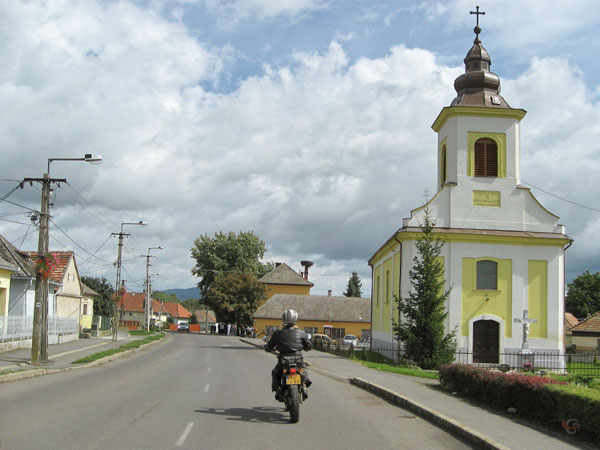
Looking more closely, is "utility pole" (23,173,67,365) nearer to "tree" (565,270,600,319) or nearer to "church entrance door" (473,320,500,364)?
"church entrance door" (473,320,500,364)

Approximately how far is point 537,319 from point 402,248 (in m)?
7.35

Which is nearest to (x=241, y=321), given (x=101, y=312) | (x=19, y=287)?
(x=101, y=312)

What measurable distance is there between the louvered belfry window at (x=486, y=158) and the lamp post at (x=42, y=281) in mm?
19128

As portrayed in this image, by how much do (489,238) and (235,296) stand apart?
54.8m

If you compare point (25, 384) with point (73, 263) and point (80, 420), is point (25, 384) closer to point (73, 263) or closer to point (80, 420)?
point (80, 420)

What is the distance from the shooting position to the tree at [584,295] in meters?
82.5

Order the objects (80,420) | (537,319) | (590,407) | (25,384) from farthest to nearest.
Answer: (537,319), (25,384), (80,420), (590,407)

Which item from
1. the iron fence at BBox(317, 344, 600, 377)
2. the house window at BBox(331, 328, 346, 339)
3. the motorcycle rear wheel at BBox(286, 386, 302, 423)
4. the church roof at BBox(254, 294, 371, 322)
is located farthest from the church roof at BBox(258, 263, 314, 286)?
the motorcycle rear wheel at BBox(286, 386, 302, 423)

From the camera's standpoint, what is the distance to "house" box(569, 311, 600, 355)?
4972cm

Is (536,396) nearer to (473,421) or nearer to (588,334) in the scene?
(473,421)

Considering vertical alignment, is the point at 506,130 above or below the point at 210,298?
above

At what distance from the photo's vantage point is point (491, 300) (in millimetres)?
30219

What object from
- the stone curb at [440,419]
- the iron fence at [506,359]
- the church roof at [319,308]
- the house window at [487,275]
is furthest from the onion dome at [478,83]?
the church roof at [319,308]

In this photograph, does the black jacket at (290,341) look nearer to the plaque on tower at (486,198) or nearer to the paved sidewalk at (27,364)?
the paved sidewalk at (27,364)
